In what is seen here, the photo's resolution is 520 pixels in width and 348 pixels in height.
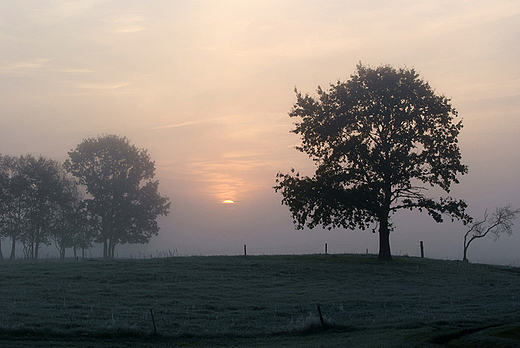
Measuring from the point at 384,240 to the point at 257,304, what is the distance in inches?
963

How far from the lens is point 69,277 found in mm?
33594

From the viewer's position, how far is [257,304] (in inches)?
972

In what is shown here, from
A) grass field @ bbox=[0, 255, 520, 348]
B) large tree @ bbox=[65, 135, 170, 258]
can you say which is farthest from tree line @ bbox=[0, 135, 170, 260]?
grass field @ bbox=[0, 255, 520, 348]

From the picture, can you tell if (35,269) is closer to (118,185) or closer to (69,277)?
(69,277)

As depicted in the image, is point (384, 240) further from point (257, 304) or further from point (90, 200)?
point (90, 200)

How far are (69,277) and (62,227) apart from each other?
44.2 m

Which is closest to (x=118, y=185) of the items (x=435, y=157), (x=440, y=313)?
(x=435, y=157)

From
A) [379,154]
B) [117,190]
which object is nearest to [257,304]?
[379,154]

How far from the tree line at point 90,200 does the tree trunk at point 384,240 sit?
127 ft

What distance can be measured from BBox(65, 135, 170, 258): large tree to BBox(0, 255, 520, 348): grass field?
29.1m

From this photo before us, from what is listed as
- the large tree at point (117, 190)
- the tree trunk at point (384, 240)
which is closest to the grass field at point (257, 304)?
the tree trunk at point (384, 240)

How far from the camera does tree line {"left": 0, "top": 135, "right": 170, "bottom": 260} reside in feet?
228

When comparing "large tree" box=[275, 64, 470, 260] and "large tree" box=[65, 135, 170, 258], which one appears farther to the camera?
"large tree" box=[65, 135, 170, 258]

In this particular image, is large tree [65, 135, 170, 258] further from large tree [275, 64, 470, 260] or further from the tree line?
large tree [275, 64, 470, 260]
